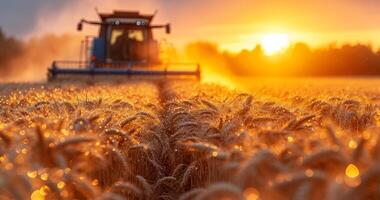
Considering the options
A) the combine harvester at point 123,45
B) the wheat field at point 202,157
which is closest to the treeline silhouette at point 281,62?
the combine harvester at point 123,45

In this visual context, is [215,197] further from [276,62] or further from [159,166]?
[276,62]

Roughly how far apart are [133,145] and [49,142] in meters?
1.44

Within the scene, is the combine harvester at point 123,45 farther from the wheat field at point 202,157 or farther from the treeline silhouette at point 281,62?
the treeline silhouette at point 281,62

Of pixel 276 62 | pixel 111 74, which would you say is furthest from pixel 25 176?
pixel 276 62

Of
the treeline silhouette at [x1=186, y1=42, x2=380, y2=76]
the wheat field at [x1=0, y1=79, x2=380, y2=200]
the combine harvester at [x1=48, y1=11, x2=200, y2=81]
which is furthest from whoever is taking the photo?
the treeline silhouette at [x1=186, y1=42, x2=380, y2=76]

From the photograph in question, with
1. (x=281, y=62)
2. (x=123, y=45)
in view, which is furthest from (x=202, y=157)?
(x=281, y=62)

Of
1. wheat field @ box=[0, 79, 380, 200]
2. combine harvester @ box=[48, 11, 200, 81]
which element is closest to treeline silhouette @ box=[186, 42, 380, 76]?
combine harvester @ box=[48, 11, 200, 81]

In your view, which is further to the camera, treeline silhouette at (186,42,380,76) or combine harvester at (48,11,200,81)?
treeline silhouette at (186,42,380,76)

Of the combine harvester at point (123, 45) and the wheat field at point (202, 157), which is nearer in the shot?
the wheat field at point (202, 157)

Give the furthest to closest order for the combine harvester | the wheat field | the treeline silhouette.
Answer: the treeline silhouette → the combine harvester → the wheat field

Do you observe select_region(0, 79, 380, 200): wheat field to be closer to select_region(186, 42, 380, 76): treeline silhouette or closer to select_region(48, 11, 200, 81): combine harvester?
select_region(48, 11, 200, 81): combine harvester

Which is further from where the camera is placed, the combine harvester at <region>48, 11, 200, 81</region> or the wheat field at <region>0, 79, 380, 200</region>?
the combine harvester at <region>48, 11, 200, 81</region>

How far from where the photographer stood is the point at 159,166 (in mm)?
5543

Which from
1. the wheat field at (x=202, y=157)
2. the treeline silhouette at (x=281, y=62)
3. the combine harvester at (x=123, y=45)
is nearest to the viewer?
the wheat field at (x=202, y=157)
